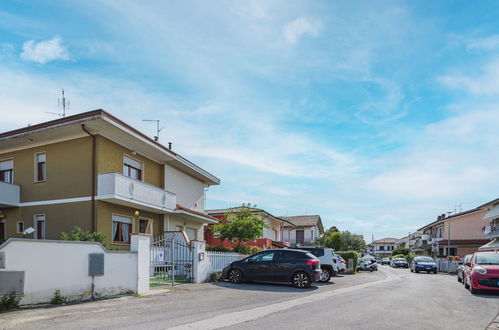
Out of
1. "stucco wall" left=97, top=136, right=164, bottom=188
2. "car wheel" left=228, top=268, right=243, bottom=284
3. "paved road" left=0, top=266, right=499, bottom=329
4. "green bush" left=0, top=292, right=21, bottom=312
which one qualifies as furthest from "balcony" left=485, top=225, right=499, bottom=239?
"green bush" left=0, top=292, right=21, bottom=312

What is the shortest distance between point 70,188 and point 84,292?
8981 mm

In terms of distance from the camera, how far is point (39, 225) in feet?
66.5

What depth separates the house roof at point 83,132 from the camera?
1798 cm

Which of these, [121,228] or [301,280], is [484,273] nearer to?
[301,280]

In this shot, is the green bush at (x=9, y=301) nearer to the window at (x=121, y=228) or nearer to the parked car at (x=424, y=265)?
the window at (x=121, y=228)

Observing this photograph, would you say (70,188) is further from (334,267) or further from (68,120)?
(334,267)

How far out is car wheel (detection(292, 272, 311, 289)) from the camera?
1639cm

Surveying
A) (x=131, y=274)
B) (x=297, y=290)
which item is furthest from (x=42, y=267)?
(x=297, y=290)

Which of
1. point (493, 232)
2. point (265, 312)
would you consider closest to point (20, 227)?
point (265, 312)

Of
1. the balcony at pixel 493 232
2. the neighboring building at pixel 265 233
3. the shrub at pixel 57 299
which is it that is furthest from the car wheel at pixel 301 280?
the balcony at pixel 493 232

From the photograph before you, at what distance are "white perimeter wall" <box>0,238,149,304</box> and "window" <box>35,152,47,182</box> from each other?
32.7 feet

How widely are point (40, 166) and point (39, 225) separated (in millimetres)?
2875

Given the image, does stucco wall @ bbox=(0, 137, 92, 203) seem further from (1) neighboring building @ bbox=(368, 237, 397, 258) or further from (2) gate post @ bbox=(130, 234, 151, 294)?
(1) neighboring building @ bbox=(368, 237, 397, 258)

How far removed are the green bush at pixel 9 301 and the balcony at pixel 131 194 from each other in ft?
28.8
